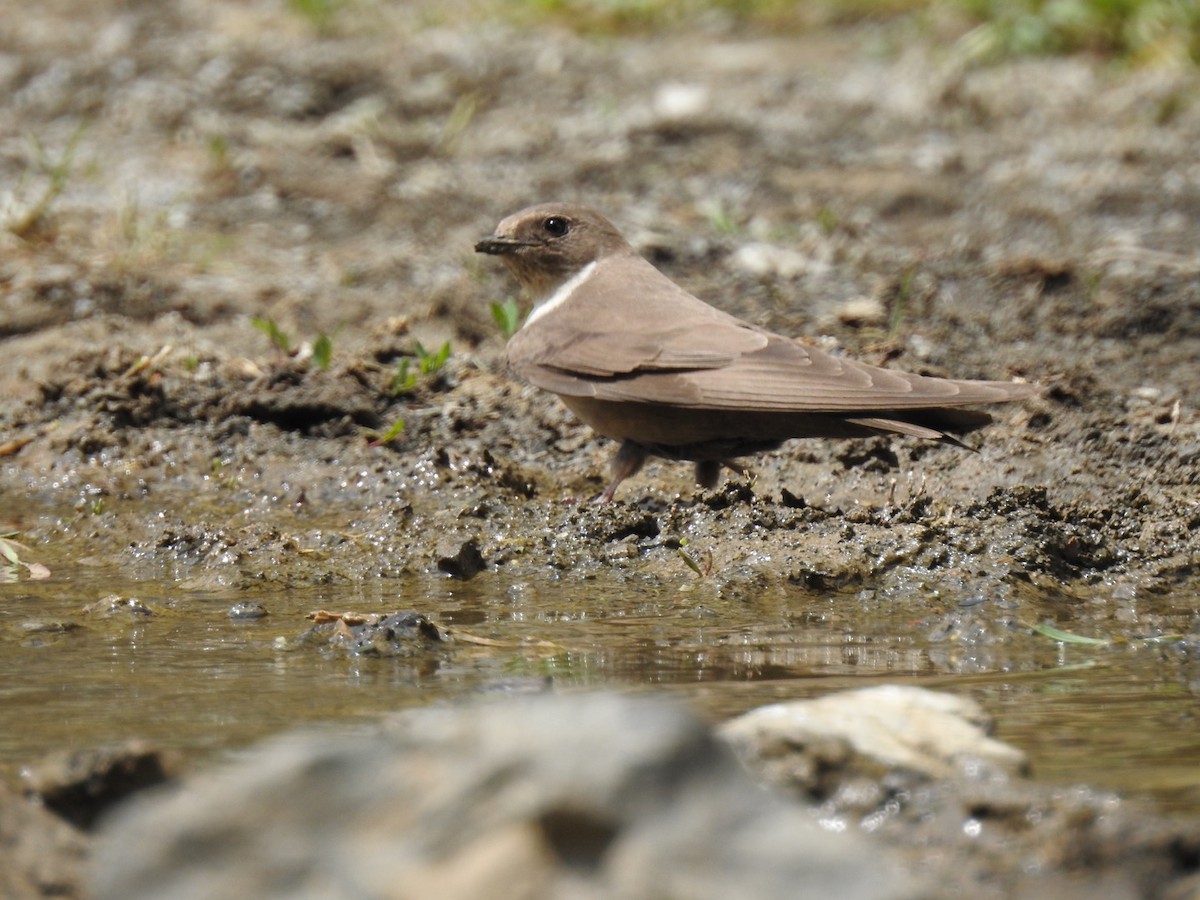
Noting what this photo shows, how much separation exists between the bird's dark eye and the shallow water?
1.77m

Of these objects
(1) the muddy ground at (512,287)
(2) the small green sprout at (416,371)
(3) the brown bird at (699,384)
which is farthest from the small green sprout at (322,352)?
(3) the brown bird at (699,384)

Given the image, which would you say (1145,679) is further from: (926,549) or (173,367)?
(173,367)

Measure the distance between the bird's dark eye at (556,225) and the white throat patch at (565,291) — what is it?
15 centimetres

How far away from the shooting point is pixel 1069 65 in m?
10.7

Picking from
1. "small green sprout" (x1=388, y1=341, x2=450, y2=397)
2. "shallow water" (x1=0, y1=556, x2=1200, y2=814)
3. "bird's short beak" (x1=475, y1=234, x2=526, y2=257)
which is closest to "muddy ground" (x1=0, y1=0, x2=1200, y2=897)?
"small green sprout" (x1=388, y1=341, x2=450, y2=397)

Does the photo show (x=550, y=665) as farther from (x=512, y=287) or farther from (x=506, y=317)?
(x=512, y=287)

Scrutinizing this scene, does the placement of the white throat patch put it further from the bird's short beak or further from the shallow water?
the shallow water

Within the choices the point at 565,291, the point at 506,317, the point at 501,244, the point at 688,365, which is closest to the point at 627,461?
the point at 688,365

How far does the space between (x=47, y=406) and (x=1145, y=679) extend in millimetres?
4154

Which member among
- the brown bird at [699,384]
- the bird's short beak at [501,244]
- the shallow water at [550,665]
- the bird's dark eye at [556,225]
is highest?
the bird's dark eye at [556,225]

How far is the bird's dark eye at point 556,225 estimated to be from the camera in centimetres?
638

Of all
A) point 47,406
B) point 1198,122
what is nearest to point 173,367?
point 47,406

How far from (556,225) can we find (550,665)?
2760 mm

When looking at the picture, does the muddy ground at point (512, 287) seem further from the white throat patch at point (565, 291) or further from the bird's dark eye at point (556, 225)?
the bird's dark eye at point (556, 225)
